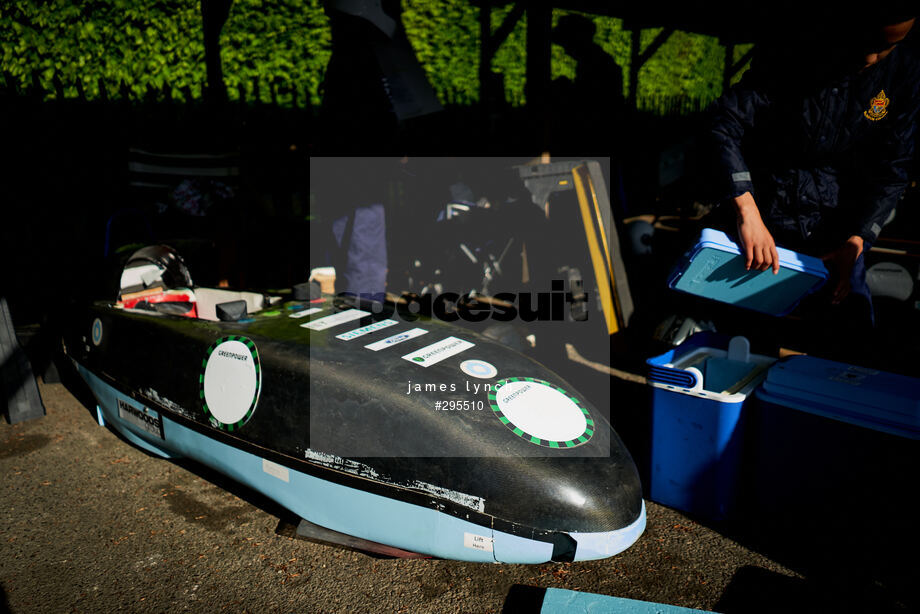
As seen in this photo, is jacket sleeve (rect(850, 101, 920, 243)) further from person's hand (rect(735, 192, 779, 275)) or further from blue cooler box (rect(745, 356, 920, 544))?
blue cooler box (rect(745, 356, 920, 544))

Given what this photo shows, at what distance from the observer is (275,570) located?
1.91 metres

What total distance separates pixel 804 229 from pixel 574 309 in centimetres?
193

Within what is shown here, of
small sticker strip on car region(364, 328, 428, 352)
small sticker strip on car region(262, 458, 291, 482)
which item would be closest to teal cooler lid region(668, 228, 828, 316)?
small sticker strip on car region(364, 328, 428, 352)

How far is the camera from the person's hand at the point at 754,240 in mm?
2113

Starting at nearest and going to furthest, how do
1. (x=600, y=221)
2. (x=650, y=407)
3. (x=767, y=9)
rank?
(x=650, y=407)
(x=600, y=221)
(x=767, y=9)

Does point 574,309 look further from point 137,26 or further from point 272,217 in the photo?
point 137,26

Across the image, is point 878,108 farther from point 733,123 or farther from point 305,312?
point 305,312

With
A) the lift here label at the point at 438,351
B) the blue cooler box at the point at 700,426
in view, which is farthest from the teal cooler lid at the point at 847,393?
the lift here label at the point at 438,351

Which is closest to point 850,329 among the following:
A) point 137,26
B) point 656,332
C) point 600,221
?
point 656,332

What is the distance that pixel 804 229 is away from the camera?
2316 mm

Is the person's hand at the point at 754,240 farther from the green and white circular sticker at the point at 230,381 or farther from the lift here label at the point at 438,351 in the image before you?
the green and white circular sticker at the point at 230,381

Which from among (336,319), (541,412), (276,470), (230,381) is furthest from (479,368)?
(230,381)

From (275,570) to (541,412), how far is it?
1.06 meters

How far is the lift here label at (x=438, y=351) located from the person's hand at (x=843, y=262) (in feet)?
4.91
